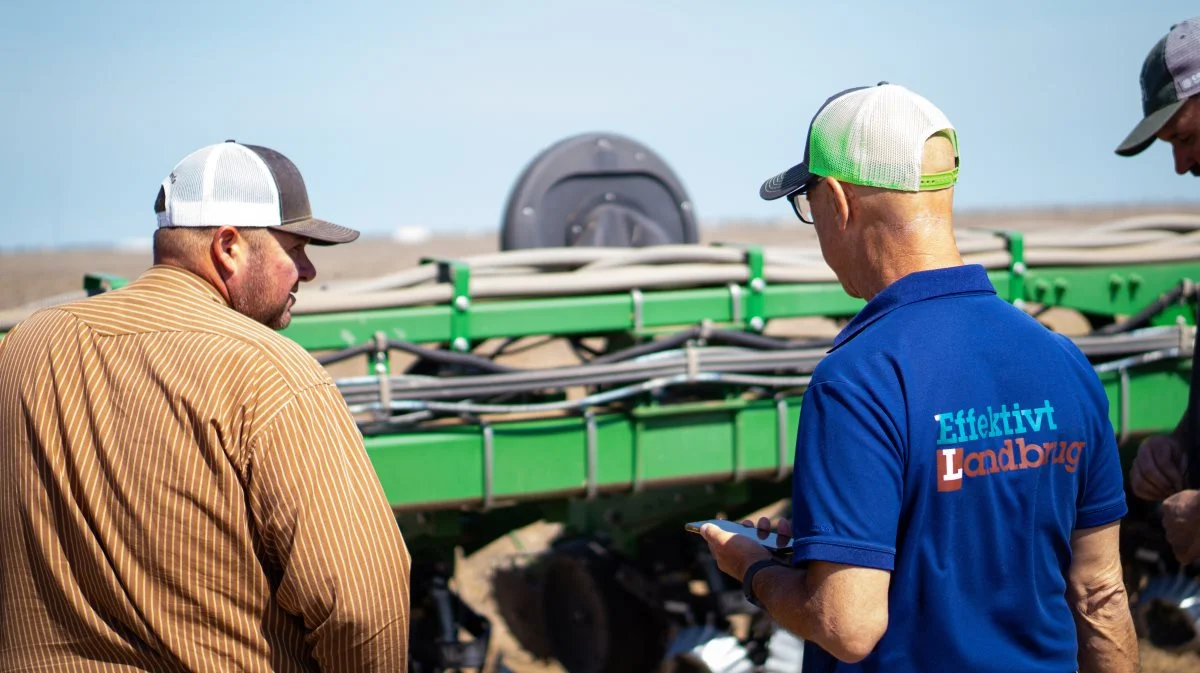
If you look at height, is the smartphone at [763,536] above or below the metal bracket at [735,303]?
below

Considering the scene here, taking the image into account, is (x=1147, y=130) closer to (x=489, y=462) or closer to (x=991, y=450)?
(x=991, y=450)

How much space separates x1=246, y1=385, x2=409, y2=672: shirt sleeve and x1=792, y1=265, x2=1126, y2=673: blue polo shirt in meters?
0.70

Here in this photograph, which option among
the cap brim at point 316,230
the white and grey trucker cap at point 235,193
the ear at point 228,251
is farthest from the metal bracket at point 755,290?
the ear at point 228,251

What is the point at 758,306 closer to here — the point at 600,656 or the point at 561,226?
the point at 561,226

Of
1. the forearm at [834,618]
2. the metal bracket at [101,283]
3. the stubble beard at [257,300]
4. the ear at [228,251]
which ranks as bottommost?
the forearm at [834,618]

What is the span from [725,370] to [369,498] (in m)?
2.28

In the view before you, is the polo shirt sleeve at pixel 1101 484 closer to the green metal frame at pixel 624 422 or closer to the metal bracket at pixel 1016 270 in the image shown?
the green metal frame at pixel 624 422

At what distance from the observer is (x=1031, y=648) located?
5.97 feet

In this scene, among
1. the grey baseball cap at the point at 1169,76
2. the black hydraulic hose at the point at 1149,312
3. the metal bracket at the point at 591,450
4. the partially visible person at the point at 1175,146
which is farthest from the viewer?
the black hydraulic hose at the point at 1149,312

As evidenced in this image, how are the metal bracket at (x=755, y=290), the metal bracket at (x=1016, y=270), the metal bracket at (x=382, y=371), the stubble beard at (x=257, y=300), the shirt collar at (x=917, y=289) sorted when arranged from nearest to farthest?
the shirt collar at (x=917, y=289) < the stubble beard at (x=257, y=300) < the metal bracket at (x=382, y=371) < the metal bracket at (x=755, y=290) < the metal bracket at (x=1016, y=270)

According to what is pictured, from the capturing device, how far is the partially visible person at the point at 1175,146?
2.62 m

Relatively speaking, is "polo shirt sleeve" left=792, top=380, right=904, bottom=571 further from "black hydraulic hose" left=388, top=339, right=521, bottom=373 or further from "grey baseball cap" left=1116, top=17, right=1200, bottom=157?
"black hydraulic hose" left=388, top=339, right=521, bottom=373

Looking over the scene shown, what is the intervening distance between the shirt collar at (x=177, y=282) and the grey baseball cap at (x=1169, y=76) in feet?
6.87

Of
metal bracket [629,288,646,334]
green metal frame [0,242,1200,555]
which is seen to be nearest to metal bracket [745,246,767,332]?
green metal frame [0,242,1200,555]
